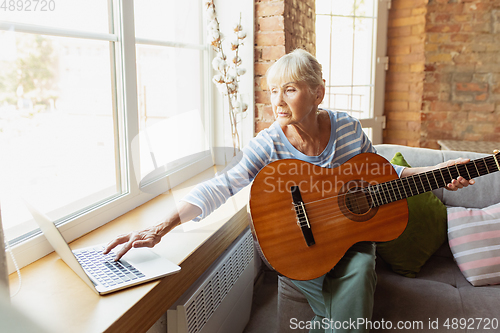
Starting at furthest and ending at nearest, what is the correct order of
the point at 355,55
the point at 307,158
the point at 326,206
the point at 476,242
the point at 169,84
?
the point at 355,55
the point at 169,84
the point at 476,242
the point at 307,158
the point at 326,206

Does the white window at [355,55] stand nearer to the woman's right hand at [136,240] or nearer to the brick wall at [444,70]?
the brick wall at [444,70]

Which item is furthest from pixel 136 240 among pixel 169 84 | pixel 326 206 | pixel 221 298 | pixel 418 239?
pixel 418 239

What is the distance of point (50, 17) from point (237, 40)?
3.92 feet

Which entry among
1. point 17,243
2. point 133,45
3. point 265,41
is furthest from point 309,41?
point 17,243

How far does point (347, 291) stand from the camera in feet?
4.39

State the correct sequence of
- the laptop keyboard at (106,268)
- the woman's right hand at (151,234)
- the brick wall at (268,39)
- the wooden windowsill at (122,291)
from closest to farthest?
the wooden windowsill at (122,291) < the laptop keyboard at (106,268) < the woman's right hand at (151,234) < the brick wall at (268,39)

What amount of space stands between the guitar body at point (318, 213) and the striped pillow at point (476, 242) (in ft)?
1.50

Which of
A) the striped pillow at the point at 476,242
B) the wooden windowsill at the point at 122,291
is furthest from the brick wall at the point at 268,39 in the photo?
the striped pillow at the point at 476,242

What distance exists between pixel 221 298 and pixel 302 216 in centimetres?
55

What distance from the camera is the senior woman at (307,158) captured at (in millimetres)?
1329

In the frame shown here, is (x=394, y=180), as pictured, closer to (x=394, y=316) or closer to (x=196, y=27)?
(x=394, y=316)

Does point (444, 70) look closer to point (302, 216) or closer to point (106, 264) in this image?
point (302, 216)

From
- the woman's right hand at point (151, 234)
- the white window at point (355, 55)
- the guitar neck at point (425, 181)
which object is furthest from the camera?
the white window at point (355, 55)

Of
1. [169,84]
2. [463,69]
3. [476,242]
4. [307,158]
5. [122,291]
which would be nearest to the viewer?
[122,291]
